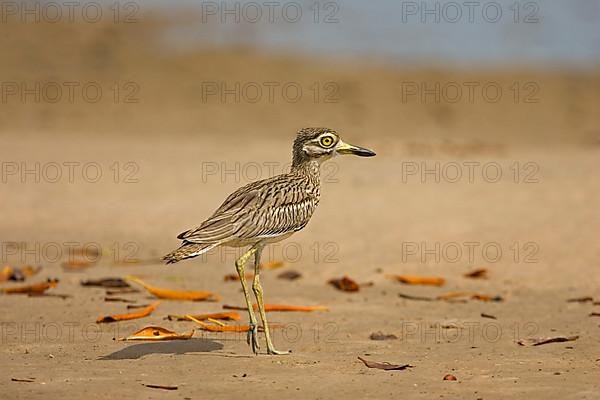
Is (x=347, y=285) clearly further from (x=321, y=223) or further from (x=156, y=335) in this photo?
(x=321, y=223)

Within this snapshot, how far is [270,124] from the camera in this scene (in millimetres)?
24562

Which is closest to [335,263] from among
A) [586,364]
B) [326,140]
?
[326,140]

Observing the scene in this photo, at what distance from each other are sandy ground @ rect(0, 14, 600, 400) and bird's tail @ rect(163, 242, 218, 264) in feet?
2.24

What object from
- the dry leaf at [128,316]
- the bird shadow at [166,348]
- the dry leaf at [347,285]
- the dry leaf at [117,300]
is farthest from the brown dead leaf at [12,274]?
the bird shadow at [166,348]

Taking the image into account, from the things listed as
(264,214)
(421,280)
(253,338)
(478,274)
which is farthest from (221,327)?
(478,274)

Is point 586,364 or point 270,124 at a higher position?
point 270,124

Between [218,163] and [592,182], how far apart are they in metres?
5.64

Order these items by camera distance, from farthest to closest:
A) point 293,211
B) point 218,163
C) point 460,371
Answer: point 218,163 < point 293,211 < point 460,371

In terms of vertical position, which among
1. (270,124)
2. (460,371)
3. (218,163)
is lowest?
(460,371)

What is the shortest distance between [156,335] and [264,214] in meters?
1.15

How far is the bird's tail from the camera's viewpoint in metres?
7.76

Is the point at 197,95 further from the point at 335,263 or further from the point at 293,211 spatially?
the point at 293,211

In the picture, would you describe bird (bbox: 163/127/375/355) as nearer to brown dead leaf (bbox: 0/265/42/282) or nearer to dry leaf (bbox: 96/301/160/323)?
dry leaf (bbox: 96/301/160/323)

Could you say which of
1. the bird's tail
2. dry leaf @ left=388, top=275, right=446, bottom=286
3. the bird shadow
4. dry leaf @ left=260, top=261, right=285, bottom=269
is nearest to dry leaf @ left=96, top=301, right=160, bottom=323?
the bird shadow
